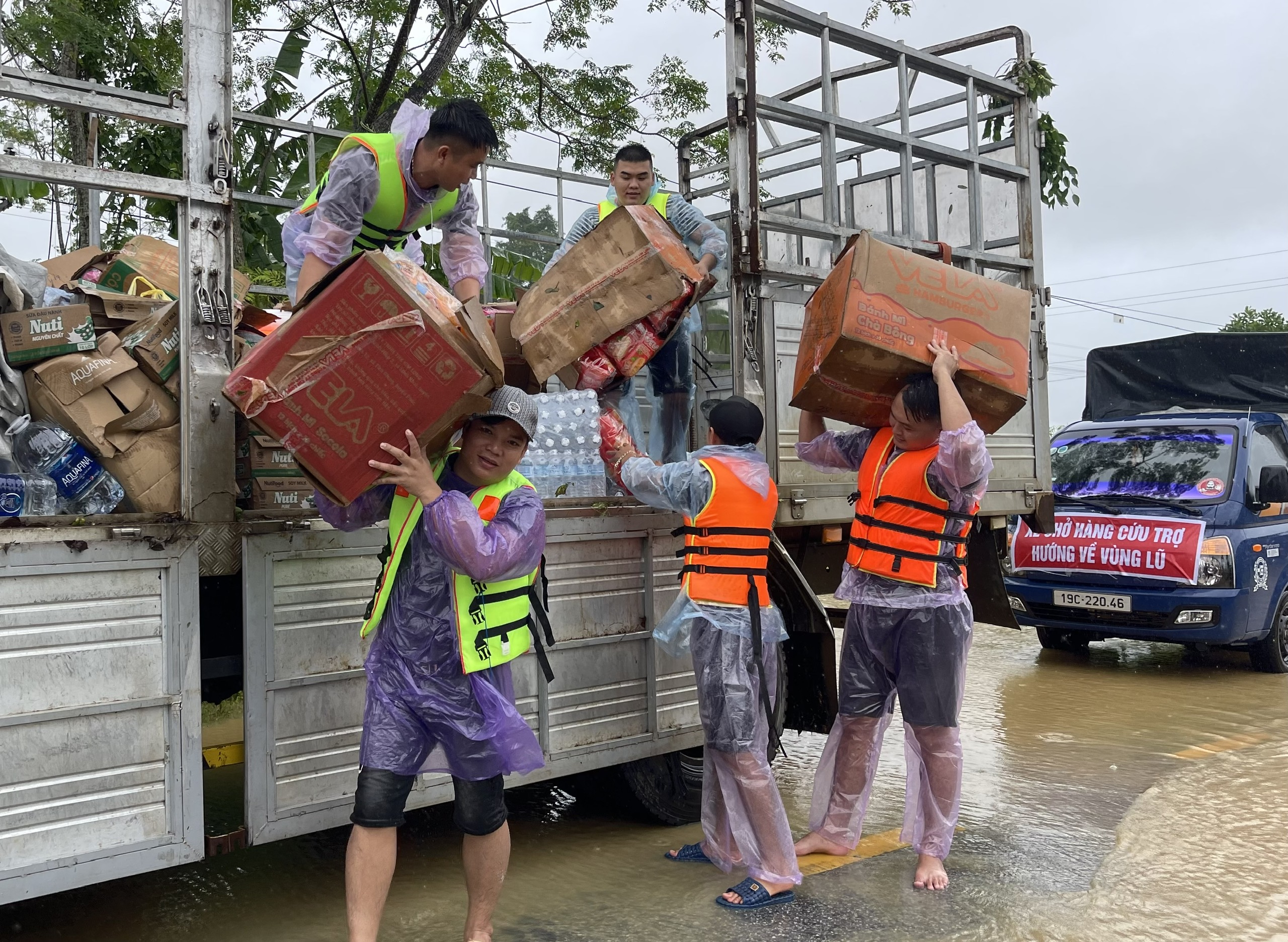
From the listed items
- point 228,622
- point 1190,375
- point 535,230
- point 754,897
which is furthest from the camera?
point 1190,375

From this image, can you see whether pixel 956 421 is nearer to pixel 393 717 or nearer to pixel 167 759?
pixel 393 717

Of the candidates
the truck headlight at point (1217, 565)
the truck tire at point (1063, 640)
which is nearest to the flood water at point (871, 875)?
the truck headlight at point (1217, 565)

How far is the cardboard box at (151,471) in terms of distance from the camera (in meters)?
3.03

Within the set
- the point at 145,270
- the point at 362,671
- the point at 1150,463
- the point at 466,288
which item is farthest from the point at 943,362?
the point at 1150,463

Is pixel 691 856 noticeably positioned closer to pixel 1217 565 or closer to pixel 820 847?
pixel 820 847

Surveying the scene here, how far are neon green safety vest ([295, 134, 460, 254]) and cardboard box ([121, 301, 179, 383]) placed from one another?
0.60 m

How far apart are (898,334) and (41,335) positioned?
104 inches

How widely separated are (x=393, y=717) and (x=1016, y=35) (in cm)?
498

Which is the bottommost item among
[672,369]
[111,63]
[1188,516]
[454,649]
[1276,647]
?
[1276,647]

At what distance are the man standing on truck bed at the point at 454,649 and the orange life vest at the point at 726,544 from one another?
2.95ft

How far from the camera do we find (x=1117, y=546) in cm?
795

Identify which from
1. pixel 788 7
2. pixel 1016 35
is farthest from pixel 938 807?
pixel 1016 35

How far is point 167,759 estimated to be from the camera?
114 inches

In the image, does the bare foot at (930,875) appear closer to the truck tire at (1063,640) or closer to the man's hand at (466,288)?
the man's hand at (466,288)
